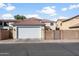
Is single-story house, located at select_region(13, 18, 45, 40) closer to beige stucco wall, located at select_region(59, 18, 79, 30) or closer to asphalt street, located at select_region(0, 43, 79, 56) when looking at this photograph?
beige stucco wall, located at select_region(59, 18, 79, 30)

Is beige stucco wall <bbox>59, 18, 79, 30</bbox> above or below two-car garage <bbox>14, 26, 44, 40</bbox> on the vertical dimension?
above

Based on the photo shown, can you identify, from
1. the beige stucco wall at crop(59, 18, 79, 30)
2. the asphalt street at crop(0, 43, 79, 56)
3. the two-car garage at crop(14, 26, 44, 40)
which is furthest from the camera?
the beige stucco wall at crop(59, 18, 79, 30)

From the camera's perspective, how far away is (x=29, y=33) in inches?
1677

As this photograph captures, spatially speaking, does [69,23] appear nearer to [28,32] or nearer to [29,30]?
[29,30]

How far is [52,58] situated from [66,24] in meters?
40.5

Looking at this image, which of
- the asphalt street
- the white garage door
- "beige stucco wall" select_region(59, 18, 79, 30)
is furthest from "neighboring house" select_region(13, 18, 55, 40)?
the asphalt street

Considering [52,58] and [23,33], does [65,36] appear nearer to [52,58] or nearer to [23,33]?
[23,33]

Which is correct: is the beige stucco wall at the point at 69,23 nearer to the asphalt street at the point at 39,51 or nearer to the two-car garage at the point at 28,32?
the two-car garage at the point at 28,32

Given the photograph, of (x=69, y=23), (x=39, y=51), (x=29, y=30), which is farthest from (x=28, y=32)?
(x=39, y=51)

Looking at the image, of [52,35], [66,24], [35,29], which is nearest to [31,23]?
[35,29]

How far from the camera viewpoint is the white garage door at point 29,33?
4234cm

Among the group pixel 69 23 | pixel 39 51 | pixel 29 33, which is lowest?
pixel 39 51

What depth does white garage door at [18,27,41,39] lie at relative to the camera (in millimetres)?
42344

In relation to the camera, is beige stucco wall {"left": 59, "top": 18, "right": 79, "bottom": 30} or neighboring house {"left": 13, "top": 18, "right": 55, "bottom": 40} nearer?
neighboring house {"left": 13, "top": 18, "right": 55, "bottom": 40}
